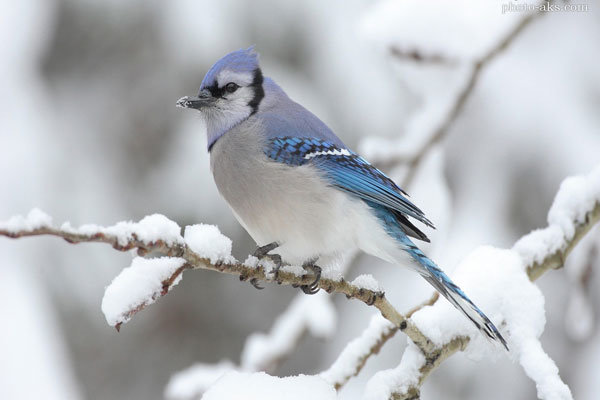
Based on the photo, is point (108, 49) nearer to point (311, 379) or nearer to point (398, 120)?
point (398, 120)

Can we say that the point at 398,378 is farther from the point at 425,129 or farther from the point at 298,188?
the point at 425,129

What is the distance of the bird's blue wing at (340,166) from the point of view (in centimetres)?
199

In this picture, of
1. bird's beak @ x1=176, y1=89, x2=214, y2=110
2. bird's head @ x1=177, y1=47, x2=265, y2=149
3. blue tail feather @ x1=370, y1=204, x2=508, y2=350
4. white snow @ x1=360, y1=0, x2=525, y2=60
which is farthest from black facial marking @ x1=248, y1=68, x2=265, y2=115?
blue tail feather @ x1=370, y1=204, x2=508, y2=350

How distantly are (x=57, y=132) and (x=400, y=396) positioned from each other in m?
2.67

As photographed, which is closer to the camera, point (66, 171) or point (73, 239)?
point (73, 239)

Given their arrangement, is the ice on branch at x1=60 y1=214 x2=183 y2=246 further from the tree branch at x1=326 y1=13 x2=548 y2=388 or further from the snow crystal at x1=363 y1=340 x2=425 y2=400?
the tree branch at x1=326 y1=13 x2=548 y2=388

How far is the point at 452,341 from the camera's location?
151 centimetres

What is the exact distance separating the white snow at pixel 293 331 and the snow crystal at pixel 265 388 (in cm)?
119

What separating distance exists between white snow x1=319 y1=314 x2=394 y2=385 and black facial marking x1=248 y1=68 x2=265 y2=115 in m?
0.94

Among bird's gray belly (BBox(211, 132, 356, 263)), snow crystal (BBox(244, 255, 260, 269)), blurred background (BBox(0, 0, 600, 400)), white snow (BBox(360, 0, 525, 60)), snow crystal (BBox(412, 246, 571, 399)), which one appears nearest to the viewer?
snow crystal (BBox(244, 255, 260, 269))

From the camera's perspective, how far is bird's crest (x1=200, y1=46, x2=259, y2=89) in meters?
2.18

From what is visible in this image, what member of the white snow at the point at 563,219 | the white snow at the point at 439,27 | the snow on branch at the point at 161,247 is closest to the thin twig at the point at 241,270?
the snow on branch at the point at 161,247

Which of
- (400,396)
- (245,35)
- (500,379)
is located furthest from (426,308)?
(245,35)

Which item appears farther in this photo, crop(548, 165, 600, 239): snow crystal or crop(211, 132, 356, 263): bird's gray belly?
crop(211, 132, 356, 263): bird's gray belly
